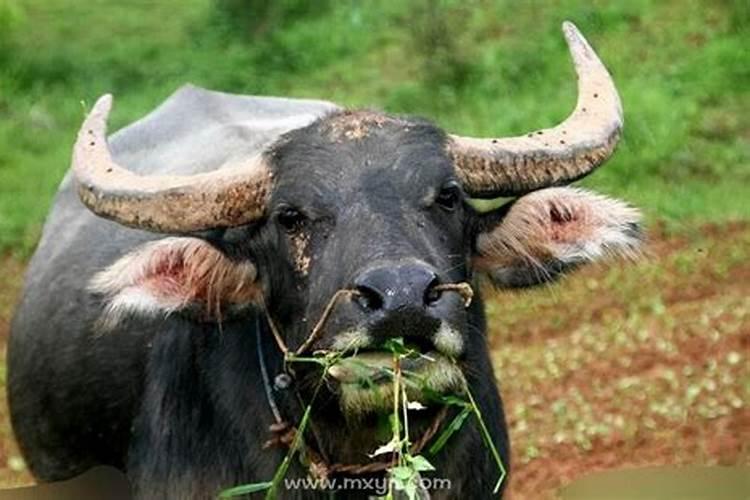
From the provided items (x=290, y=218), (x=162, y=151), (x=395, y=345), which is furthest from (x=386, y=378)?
(x=162, y=151)

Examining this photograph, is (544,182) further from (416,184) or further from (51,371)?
(51,371)

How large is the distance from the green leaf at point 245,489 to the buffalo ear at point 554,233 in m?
0.94

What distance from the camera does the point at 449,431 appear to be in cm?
541

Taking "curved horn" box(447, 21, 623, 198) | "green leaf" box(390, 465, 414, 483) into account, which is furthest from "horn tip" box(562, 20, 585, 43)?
"green leaf" box(390, 465, 414, 483)

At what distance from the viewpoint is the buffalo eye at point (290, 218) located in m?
5.41

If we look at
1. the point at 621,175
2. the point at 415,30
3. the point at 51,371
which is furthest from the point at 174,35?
the point at 51,371

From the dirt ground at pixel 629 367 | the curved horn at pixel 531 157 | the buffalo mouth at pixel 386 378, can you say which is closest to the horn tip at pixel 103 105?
A: the curved horn at pixel 531 157

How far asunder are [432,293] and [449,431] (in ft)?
2.07

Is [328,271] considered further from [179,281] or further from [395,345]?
[179,281]

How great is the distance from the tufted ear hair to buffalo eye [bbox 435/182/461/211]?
2.10ft

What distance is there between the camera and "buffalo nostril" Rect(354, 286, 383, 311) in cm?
487

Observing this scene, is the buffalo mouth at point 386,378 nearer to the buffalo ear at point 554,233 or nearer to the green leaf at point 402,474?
the green leaf at point 402,474

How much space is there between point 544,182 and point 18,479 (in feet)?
14.1

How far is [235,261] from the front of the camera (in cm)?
570
